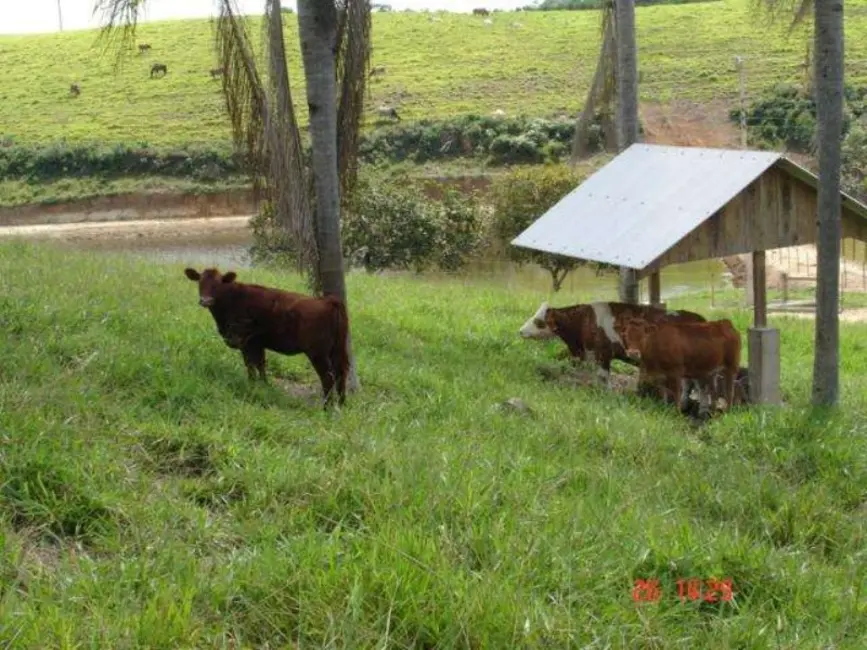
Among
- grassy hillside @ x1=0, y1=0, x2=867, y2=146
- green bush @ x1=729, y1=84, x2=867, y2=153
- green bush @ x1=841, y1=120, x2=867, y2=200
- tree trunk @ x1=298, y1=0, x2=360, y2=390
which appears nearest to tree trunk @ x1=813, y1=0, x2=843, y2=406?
tree trunk @ x1=298, y1=0, x2=360, y2=390

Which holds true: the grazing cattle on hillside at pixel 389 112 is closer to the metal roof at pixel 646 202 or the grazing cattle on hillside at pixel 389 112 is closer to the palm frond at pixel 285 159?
the metal roof at pixel 646 202

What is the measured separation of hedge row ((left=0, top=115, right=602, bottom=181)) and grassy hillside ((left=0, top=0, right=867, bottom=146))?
2.39 metres

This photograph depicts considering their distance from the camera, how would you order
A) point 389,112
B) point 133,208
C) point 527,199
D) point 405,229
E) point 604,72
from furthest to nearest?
point 389,112 → point 133,208 → point 527,199 → point 405,229 → point 604,72

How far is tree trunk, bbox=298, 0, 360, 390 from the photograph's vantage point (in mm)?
9281

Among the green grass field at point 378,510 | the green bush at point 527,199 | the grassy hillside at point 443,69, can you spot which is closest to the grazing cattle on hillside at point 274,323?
the green grass field at point 378,510

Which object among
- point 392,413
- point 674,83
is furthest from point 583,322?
point 674,83

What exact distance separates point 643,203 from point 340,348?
15.7 feet

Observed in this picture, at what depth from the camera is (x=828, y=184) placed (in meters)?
10.1

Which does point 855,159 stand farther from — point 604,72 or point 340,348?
point 340,348

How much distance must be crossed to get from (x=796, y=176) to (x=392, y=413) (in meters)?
5.96

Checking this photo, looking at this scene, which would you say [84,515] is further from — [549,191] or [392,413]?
[549,191]

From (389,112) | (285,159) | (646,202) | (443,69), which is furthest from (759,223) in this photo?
(443,69)

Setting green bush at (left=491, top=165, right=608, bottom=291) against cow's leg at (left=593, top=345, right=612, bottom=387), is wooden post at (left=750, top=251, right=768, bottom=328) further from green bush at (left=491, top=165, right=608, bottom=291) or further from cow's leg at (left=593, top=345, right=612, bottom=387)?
green bush at (left=491, top=165, right=608, bottom=291)

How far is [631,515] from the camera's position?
5.96 meters
